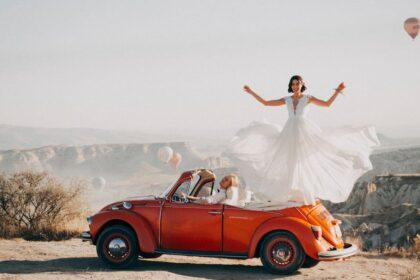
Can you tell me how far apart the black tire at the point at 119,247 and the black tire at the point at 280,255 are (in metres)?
2.11

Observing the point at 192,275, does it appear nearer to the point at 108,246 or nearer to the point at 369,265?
the point at 108,246

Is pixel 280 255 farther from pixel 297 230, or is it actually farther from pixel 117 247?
pixel 117 247

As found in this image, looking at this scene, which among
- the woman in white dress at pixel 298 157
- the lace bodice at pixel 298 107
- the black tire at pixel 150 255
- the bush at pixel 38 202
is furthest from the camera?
the bush at pixel 38 202

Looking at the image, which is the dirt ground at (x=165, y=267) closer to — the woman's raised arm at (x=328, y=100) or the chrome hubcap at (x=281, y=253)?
the chrome hubcap at (x=281, y=253)

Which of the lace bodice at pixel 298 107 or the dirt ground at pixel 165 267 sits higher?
the lace bodice at pixel 298 107

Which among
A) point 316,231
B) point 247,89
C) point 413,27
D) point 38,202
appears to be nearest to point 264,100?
point 247,89

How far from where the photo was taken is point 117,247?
10.3 m

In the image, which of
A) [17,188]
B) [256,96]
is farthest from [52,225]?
[256,96]

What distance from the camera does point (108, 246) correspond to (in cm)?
1039

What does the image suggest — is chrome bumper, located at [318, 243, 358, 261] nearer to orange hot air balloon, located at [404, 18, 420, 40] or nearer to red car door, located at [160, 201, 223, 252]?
red car door, located at [160, 201, 223, 252]

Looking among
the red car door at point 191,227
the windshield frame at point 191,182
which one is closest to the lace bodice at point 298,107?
the windshield frame at point 191,182

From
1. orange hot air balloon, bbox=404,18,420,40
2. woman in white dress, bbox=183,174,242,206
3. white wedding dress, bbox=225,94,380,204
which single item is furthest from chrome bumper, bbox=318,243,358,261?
orange hot air balloon, bbox=404,18,420,40

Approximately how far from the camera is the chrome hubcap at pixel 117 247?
10.3 m

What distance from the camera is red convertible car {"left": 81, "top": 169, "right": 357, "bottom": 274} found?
9602mm
